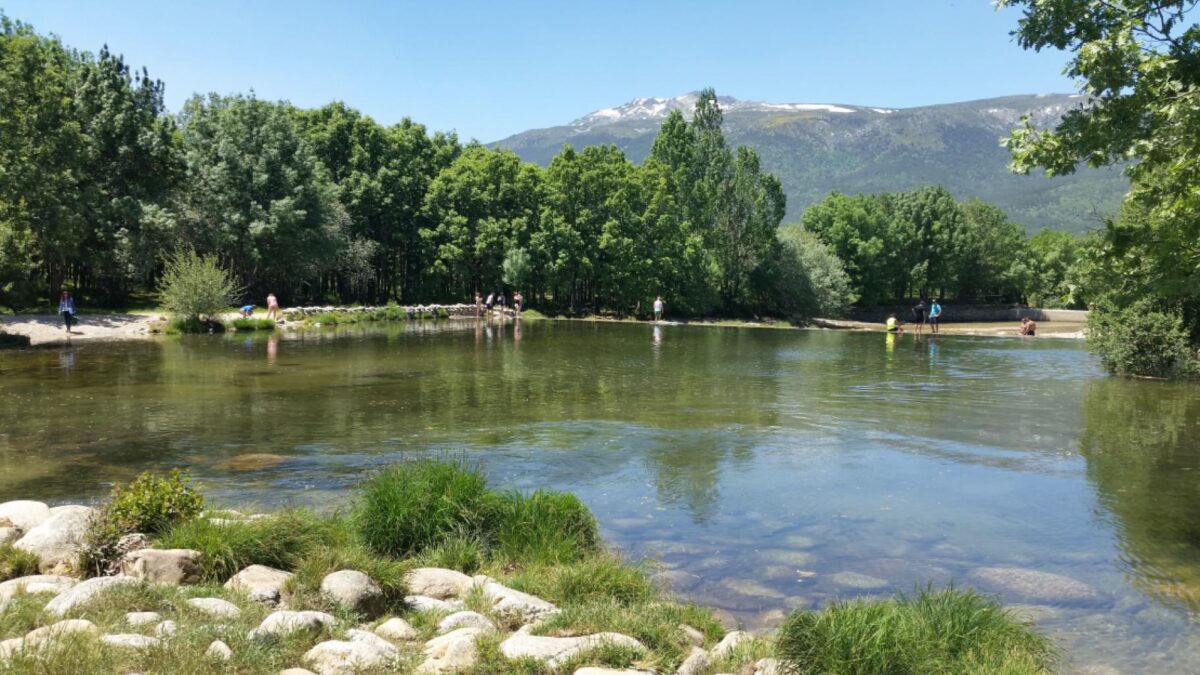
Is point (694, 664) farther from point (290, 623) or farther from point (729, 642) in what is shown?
point (290, 623)

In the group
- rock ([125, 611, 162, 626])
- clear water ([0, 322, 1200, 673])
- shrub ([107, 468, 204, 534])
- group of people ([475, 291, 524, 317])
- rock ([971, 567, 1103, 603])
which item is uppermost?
group of people ([475, 291, 524, 317])

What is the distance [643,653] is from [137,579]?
161 inches

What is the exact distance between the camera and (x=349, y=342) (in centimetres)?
3816

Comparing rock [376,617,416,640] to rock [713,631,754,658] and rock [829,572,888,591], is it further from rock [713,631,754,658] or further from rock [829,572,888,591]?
rock [829,572,888,591]

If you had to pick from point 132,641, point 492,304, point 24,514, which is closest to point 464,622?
point 132,641

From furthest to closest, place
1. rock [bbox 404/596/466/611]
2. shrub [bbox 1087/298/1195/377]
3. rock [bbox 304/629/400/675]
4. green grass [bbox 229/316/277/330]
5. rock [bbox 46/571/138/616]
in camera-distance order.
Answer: green grass [bbox 229/316/277/330], shrub [bbox 1087/298/1195/377], rock [bbox 404/596/466/611], rock [bbox 46/571/138/616], rock [bbox 304/629/400/675]

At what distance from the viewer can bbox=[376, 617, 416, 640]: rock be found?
614cm

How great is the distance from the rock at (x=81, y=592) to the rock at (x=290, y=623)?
1.29 m

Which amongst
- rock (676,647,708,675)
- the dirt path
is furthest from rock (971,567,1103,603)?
the dirt path

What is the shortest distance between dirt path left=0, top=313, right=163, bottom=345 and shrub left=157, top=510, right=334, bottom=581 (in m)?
32.9

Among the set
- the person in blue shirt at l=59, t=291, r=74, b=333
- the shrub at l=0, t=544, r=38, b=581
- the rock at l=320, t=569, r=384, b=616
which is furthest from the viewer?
the person in blue shirt at l=59, t=291, r=74, b=333

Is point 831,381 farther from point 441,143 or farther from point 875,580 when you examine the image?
point 441,143

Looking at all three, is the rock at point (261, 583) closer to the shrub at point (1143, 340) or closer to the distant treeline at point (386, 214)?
the shrub at point (1143, 340)

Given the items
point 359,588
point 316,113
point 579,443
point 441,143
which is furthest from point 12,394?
point 441,143
